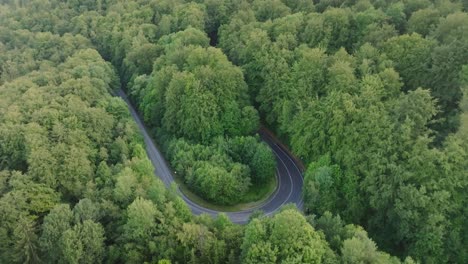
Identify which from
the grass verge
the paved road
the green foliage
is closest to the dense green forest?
the green foliage

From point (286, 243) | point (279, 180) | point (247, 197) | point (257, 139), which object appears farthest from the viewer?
point (257, 139)

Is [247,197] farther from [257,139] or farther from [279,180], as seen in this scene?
[257,139]

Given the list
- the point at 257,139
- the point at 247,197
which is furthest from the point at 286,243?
the point at 257,139

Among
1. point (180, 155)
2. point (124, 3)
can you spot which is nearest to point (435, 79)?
point (180, 155)

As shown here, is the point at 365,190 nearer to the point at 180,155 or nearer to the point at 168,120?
the point at 180,155

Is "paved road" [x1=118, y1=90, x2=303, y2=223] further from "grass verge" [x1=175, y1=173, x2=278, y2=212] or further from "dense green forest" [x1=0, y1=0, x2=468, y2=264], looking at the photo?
"dense green forest" [x1=0, y1=0, x2=468, y2=264]

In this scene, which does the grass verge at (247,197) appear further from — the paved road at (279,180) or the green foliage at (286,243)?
the green foliage at (286,243)
